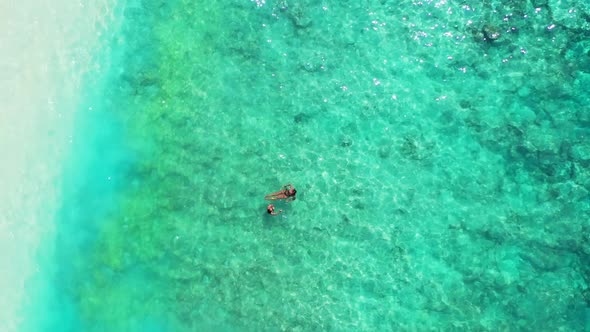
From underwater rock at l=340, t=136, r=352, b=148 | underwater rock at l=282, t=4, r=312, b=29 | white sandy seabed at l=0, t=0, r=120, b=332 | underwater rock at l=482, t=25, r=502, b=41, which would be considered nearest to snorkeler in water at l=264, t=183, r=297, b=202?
underwater rock at l=340, t=136, r=352, b=148

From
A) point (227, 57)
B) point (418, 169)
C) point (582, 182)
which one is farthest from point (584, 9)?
point (227, 57)

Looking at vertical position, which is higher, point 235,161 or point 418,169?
point 418,169

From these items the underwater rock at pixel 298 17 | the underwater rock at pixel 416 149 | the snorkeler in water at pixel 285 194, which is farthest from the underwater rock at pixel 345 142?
the underwater rock at pixel 298 17

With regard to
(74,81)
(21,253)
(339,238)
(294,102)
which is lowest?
(21,253)

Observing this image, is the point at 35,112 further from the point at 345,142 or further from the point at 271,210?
the point at 345,142

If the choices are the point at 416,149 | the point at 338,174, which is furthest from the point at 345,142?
the point at 416,149

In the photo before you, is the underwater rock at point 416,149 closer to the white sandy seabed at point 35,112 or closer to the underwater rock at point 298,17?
the underwater rock at point 298,17

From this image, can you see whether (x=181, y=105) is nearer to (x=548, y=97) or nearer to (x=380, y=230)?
(x=380, y=230)
